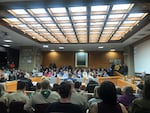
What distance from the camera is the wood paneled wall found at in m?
20.0

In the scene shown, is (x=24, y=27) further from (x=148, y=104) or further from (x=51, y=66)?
(x=51, y=66)

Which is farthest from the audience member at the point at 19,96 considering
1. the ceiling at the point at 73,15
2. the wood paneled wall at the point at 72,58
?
the wood paneled wall at the point at 72,58

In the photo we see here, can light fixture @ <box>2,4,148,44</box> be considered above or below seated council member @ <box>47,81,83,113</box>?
above

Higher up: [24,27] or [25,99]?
[24,27]

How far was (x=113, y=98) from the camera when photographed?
191cm

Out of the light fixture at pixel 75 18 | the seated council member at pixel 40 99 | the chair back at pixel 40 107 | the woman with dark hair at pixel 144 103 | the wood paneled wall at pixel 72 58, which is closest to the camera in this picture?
the woman with dark hair at pixel 144 103

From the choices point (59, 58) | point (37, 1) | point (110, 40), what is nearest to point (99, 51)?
point (59, 58)

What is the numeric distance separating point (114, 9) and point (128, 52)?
9.20 meters

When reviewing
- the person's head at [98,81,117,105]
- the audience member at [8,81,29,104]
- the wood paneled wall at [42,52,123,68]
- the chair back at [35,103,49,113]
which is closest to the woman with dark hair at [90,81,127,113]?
the person's head at [98,81,117,105]

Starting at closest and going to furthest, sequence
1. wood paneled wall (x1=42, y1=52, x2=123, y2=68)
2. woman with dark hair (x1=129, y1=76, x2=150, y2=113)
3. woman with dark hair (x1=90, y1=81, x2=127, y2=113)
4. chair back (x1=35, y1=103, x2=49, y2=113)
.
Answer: woman with dark hair (x1=90, y1=81, x2=127, y2=113) → woman with dark hair (x1=129, y1=76, x2=150, y2=113) → chair back (x1=35, y1=103, x2=49, y2=113) → wood paneled wall (x1=42, y1=52, x2=123, y2=68)

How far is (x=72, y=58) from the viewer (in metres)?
20.6

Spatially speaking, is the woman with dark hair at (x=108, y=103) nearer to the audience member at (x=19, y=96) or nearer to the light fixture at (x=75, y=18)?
the audience member at (x=19, y=96)

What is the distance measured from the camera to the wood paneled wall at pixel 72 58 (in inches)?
788

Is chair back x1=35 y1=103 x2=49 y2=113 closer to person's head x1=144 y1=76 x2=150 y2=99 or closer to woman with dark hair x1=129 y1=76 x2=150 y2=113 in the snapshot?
woman with dark hair x1=129 y1=76 x2=150 y2=113
